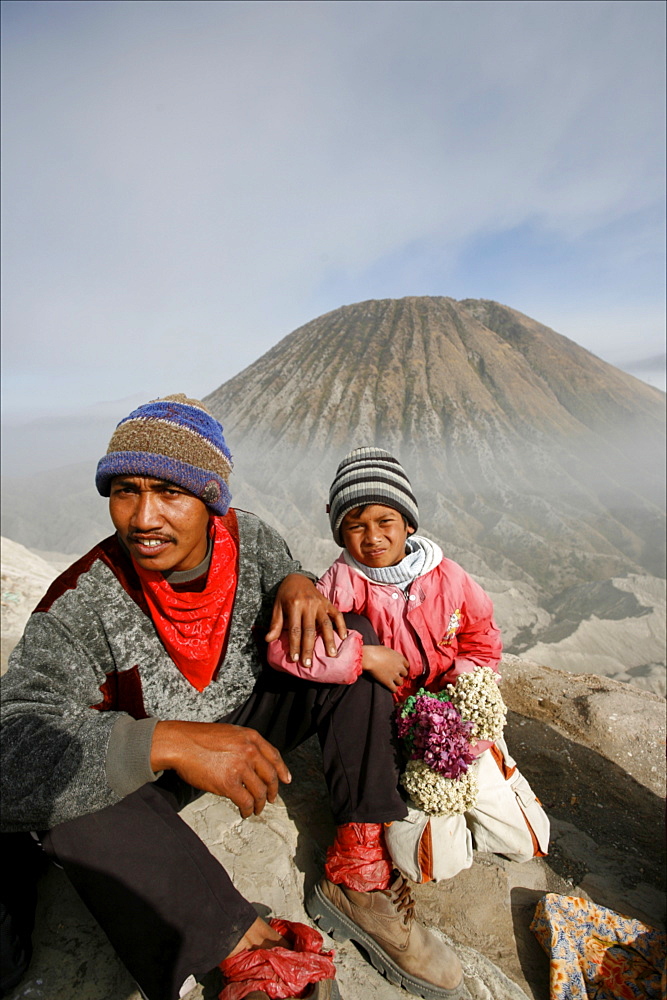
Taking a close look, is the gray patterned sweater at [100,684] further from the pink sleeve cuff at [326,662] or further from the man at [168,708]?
the pink sleeve cuff at [326,662]

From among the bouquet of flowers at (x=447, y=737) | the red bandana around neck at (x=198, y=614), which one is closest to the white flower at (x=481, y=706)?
the bouquet of flowers at (x=447, y=737)

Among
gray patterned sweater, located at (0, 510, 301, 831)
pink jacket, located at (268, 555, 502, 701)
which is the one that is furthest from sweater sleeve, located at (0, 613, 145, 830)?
pink jacket, located at (268, 555, 502, 701)

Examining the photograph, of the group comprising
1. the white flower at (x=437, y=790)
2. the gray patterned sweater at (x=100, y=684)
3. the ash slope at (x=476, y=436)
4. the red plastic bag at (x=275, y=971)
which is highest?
the ash slope at (x=476, y=436)

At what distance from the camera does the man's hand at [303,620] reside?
173 cm

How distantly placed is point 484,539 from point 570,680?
19053 mm

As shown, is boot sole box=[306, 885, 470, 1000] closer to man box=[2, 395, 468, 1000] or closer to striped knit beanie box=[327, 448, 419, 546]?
man box=[2, 395, 468, 1000]

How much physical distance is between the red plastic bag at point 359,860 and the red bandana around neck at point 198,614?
0.74 m

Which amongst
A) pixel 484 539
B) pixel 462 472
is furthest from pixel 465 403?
pixel 484 539

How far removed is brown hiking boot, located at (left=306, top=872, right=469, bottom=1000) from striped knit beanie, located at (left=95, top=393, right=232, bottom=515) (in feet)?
4.79

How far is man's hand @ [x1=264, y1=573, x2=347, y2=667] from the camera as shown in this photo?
1727 millimetres

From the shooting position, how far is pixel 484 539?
75.9 ft

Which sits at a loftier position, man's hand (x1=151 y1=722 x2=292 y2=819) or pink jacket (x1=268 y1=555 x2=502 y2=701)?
pink jacket (x1=268 y1=555 x2=502 y2=701)

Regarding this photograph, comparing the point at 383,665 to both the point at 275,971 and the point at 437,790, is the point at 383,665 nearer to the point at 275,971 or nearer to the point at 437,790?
the point at 437,790

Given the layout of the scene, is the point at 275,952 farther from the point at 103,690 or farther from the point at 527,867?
the point at 527,867
